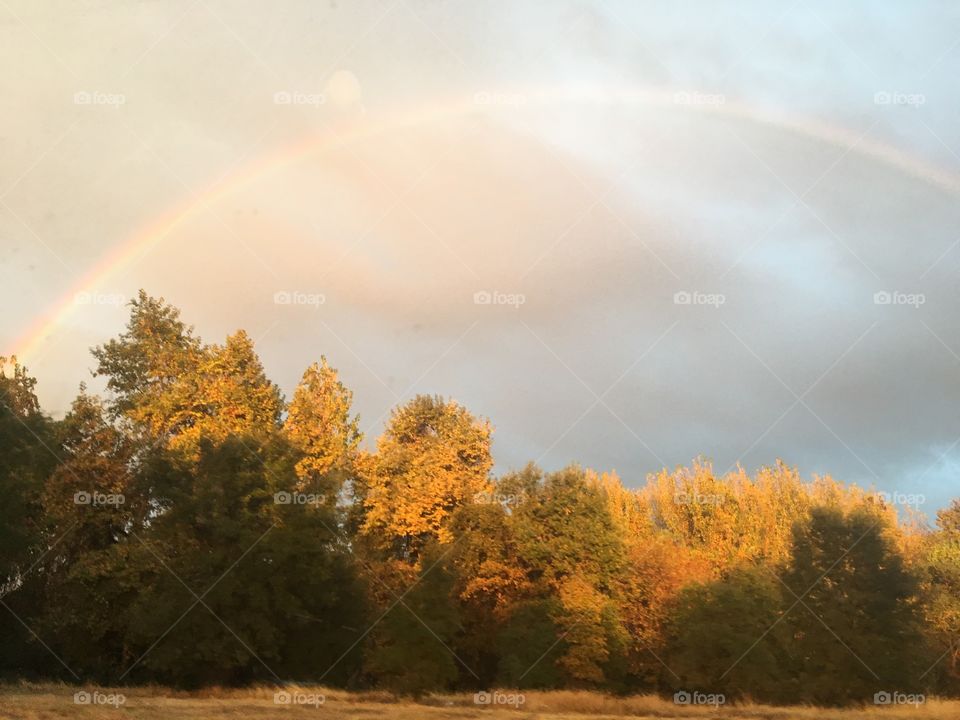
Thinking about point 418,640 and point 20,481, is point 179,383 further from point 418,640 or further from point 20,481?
point 418,640

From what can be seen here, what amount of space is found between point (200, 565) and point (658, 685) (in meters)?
28.9

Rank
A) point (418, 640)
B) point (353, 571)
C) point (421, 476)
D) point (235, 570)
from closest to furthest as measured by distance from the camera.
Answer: point (418, 640), point (235, 570), point (353, 571), point (421, 476)

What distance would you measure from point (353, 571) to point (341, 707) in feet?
58.0

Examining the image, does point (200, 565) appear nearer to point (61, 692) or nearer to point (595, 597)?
point (61, 692)

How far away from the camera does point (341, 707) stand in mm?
34000

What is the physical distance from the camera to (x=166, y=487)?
48.8m

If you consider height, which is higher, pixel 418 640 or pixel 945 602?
pixel 945 602

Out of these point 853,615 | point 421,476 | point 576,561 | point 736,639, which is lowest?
point 736,639

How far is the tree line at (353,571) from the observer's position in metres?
45.1

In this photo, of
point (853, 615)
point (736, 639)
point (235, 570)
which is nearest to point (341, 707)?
point (235, 570)

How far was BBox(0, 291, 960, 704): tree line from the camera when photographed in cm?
4512

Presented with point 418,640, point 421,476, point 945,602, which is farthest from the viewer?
point 945,602

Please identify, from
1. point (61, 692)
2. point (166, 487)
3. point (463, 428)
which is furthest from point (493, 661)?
point (61, 692)

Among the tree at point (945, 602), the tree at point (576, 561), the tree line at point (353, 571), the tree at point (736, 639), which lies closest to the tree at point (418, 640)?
the tree line at point (353, 571)
